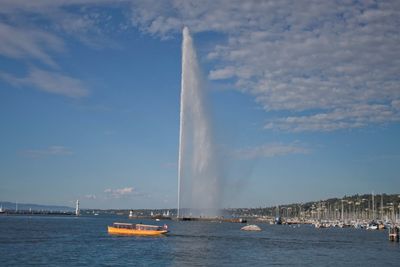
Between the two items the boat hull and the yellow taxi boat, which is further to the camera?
the yellow taxi boat

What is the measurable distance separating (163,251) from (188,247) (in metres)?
8.19

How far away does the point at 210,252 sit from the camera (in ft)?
234

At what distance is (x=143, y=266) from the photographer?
5469 centimetres

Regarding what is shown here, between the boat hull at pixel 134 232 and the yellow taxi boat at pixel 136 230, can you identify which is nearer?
the boat hull at pixel 134 232

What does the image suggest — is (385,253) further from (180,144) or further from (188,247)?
(180,144)

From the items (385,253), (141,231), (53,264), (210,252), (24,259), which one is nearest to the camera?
(53,264)

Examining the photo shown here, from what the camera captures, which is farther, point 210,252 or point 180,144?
point 180,144

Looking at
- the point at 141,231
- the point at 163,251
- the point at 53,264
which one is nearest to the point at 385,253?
the point at 163,251

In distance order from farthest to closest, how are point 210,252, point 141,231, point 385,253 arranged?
point 141,231 → point 385,253 → point 210,252

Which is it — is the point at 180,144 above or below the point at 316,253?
above

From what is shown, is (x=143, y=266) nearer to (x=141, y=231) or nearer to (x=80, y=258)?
(x=80, y=258)

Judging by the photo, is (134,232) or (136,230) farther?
(136,230)

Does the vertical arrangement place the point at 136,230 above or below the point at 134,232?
above

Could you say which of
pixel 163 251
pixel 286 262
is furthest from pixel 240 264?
pixel 163 251
